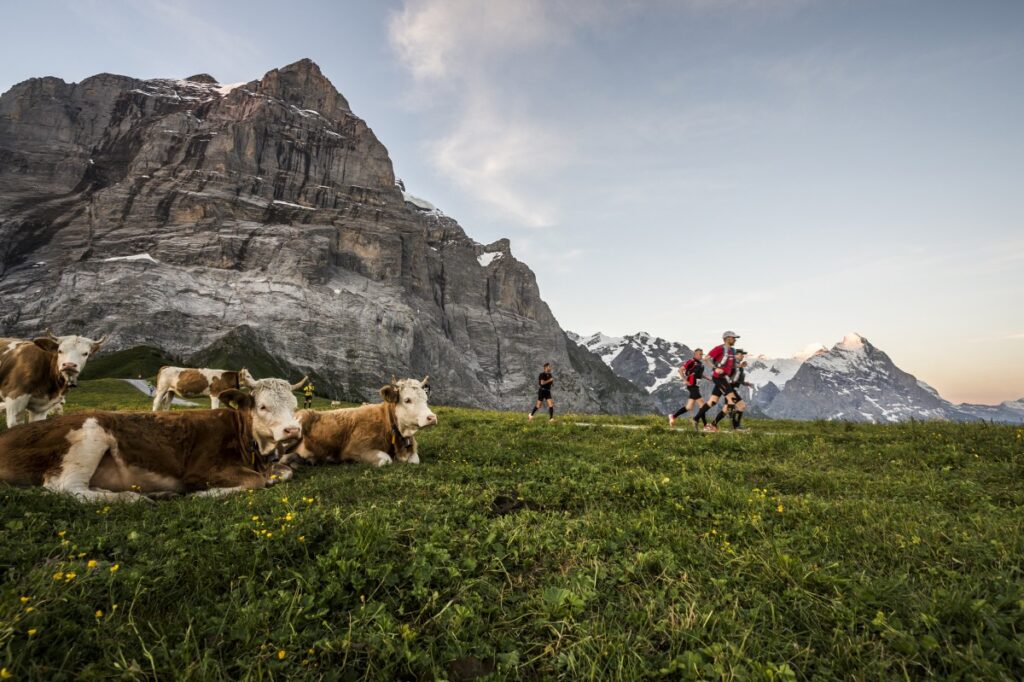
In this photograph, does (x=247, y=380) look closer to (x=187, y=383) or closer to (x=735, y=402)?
(x=735, y=402)

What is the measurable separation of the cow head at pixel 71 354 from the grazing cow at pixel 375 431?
5567 millimetres

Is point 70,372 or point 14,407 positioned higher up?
point 70,372

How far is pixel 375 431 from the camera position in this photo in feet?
38.1

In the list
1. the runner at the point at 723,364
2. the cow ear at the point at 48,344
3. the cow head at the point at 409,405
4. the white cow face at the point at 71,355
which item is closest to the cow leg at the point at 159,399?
the cow ear at the point at 48,344

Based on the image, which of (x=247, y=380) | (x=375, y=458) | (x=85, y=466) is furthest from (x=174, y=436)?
(x=375, y=458)

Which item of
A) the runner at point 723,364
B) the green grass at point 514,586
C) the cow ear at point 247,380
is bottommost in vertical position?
the green grass at point 514,586

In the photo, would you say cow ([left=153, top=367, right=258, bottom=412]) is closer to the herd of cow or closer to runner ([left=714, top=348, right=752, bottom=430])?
the herd of cow

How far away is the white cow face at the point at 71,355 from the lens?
11.4 meters

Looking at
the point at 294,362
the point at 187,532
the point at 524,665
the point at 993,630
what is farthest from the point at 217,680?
the point at 294,362

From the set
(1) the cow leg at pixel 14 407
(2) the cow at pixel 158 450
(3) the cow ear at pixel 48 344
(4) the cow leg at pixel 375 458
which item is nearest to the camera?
(2) the cow at pixel 158 450

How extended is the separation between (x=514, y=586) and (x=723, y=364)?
1564 cm

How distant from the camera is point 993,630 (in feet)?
11.3

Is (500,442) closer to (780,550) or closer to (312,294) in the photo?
(780,550)

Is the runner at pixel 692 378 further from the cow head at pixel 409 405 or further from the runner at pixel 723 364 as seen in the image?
the cow head at pixel 409 405
